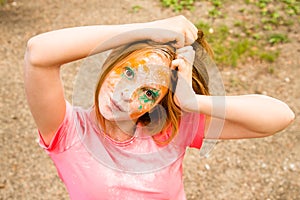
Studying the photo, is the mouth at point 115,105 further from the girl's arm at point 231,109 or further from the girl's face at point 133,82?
the girl's arm at point 231,109

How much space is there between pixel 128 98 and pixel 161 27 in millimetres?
263

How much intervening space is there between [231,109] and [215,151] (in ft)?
7.23

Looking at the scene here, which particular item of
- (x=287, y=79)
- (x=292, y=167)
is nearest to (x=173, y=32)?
(x=292, y=167)

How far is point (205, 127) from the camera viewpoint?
1892mm

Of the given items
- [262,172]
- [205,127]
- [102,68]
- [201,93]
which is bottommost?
[262,172]

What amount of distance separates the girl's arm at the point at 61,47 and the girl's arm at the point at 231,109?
0.30 ft

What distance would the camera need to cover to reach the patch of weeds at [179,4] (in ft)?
18.6

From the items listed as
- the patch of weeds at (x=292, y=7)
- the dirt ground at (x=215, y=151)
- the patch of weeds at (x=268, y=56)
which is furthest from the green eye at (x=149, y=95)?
the patch of weeds at (x=292, y=7)

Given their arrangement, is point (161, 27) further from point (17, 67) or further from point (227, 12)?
point (227, 12)

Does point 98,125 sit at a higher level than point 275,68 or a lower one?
higher

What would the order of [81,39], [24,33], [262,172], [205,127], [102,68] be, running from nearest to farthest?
[81,39] → [102,68] → [205,127] → [262,172] → [24,33]

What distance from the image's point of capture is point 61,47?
160 centimetres

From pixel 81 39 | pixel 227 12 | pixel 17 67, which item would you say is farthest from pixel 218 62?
pixel 81 39

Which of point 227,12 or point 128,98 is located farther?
point 227,12
